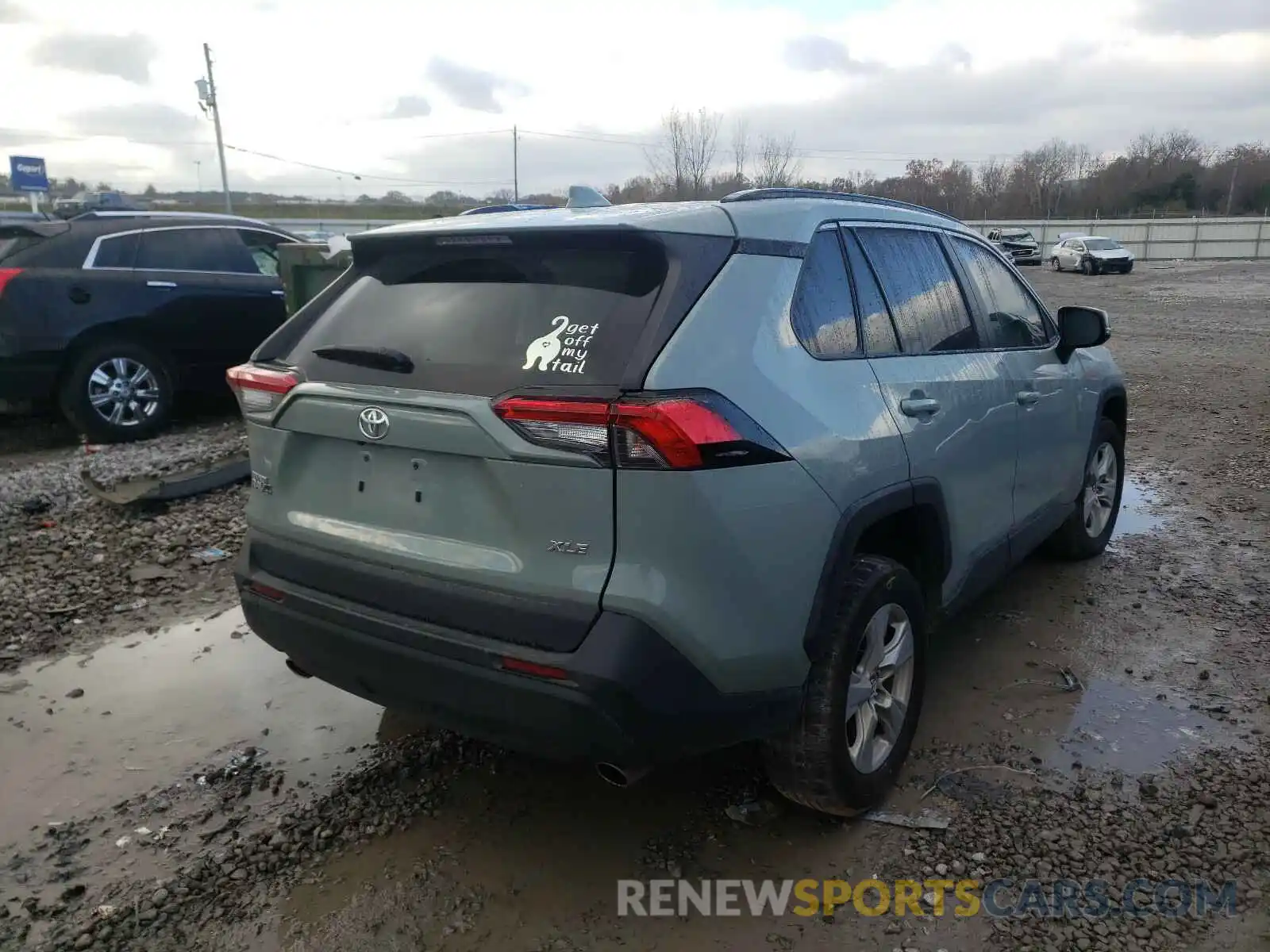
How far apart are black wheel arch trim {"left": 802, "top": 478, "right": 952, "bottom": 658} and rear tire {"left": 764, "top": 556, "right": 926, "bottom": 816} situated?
60mm

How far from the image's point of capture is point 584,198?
3.55 metres

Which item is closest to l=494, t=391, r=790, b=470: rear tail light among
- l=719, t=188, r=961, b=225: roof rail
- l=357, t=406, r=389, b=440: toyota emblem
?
l=357, t=406, r=389, b=440: toyota emblem

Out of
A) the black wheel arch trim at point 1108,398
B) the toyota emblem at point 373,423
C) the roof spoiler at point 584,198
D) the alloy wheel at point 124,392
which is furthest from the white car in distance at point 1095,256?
the toyota emblem at point 373,423

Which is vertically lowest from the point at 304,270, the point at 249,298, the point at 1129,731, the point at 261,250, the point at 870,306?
the point at 1129,731

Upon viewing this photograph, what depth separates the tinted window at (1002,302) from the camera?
3916mm

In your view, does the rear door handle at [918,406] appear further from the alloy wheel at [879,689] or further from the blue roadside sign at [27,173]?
the blue roadside sign at [27,173]

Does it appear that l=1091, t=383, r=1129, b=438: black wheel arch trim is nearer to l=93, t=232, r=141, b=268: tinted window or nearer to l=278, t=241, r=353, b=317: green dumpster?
l=278, t=241, r=353, b=317: green dumpster

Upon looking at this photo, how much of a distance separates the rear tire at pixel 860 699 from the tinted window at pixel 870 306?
70 cm

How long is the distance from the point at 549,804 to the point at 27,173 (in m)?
33.9

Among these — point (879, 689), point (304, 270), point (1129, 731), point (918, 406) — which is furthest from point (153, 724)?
point (304, 270)

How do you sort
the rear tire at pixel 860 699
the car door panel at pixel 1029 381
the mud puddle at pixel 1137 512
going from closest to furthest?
the rear tire at pixel 860 699 → the car door panel at pixel 1029 381 → the mud puddle at pixel 1137 512

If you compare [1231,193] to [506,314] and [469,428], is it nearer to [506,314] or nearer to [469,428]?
[506,314]

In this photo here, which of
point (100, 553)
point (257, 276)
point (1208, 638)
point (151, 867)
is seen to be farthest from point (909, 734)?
point (257, 276)

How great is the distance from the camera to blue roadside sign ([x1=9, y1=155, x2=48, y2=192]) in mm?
29172
